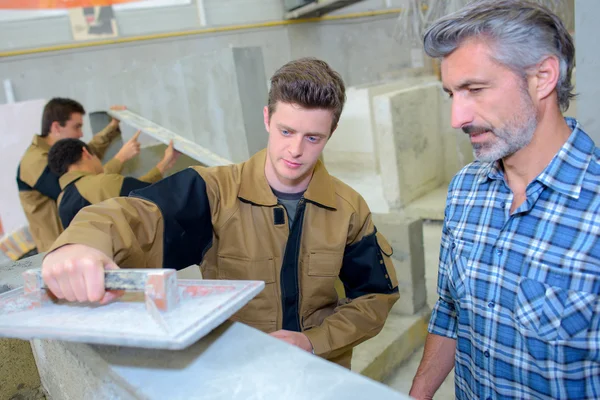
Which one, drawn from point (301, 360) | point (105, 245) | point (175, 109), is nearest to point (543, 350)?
point (301, 360)

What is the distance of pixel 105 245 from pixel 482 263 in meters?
0.98

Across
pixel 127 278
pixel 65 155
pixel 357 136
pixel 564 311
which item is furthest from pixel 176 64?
pixel 564 311

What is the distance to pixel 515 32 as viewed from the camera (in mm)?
1138

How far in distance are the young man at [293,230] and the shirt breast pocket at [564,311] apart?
61 centimetres

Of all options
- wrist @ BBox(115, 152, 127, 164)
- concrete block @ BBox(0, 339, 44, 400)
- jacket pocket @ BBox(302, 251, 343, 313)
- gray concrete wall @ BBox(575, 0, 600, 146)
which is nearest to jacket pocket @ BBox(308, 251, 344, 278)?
jacket pocket @ BBox(302, 251, 343, 313)

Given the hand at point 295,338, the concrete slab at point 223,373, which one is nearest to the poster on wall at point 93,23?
the hand at point 295,338

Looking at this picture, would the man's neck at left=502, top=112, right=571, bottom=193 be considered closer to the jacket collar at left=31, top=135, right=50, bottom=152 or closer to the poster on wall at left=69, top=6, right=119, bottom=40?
the jacket collar at left=31, top=135, right=50, bottom=152

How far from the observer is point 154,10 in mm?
6633

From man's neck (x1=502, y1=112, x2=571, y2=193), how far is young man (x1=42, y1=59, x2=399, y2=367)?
618 mm

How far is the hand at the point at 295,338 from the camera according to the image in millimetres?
1428

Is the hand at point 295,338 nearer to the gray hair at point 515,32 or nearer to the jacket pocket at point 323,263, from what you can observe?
the jacket pocket at point 323,263

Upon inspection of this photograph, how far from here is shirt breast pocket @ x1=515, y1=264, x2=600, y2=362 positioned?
1075 mm

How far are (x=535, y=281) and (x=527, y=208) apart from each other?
18 centimetres

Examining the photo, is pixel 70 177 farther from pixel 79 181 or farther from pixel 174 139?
pixel 174 139
